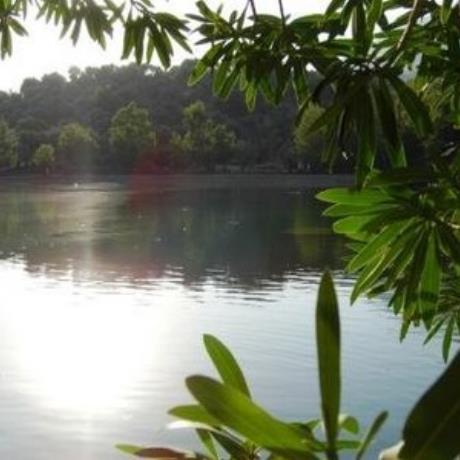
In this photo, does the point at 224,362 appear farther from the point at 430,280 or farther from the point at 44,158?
the point at 44,158

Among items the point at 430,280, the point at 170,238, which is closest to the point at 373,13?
the point at 430,280

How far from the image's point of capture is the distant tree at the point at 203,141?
63.1m

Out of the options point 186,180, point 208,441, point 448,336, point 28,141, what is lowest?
point 186,180

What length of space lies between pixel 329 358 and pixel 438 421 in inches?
3.3

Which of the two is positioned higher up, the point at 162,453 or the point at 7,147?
the point at 7,147

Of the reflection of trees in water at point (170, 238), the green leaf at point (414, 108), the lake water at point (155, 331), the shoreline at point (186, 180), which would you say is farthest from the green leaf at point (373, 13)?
the shoreline at point (186, 180)

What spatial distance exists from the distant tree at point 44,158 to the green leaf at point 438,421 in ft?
214

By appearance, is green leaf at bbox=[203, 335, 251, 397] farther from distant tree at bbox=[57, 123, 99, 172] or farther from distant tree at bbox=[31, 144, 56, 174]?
distant tree at bbox=[31, 144, 56, 174]

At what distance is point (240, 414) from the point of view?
430mm

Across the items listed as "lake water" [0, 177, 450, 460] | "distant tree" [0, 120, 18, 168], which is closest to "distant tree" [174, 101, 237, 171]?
"distant tree" [0, 120, 18, 168]

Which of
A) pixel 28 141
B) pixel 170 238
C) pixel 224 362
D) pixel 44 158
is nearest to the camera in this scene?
pixel 224 362

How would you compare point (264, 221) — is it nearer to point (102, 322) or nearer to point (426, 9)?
point (102, 322)

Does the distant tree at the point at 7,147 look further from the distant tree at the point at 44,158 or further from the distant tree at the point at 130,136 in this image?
the distant tree at the point at 130,136

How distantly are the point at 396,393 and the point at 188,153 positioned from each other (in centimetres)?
5570
